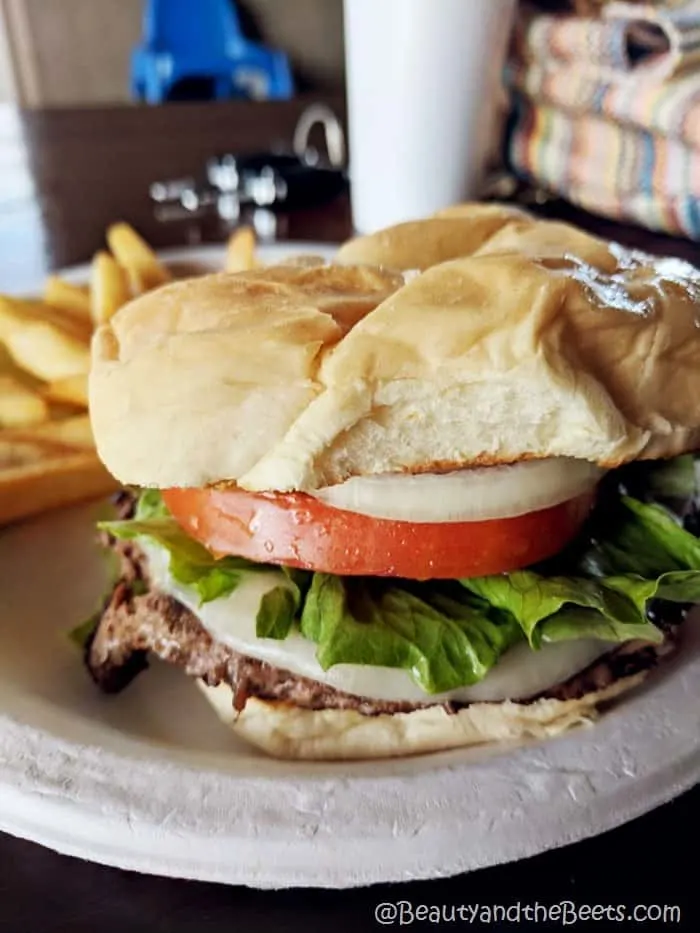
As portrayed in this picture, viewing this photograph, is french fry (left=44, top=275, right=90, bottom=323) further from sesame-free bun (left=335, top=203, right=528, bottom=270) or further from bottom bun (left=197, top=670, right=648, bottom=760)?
bottom bun (left=197, top=670, right=648, bottom=760)

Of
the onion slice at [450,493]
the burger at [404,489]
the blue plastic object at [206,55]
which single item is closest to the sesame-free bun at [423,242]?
the burger at [404,489]

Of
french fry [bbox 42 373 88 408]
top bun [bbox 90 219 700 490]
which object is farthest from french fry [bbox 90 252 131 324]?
top bun [bbox 90 219 700 490]

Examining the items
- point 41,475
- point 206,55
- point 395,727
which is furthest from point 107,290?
point 206,55

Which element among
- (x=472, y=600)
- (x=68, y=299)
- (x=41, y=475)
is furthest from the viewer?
(x=68, y=299)

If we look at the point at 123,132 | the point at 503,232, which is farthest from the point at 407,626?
the point at 123,132

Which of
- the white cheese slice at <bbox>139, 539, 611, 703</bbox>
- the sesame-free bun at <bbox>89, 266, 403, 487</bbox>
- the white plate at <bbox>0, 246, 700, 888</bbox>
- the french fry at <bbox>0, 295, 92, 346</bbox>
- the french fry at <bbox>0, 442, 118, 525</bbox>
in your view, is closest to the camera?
the white plate at <bbox>0, 246, 700, 888</bbox>

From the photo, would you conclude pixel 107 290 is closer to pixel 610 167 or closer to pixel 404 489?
pixel 404 489
